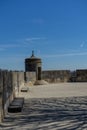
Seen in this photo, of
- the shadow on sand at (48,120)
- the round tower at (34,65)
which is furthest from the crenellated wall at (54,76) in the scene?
the shadow on sand at (48,120)

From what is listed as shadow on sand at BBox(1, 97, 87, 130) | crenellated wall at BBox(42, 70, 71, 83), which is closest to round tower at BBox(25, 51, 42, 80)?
crenellated wall at BBox(42, 70, 71, 83)

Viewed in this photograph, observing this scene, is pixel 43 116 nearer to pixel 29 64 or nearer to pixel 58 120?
pixel 58 120

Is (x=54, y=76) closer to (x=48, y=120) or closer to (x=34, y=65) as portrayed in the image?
(x=34, y=65)

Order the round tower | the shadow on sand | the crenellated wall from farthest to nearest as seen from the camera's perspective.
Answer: the crenellated wall → the round tower → the shadow on sand

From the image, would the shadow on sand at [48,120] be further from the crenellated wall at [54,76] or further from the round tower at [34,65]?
the crenellated wall at [54,76]

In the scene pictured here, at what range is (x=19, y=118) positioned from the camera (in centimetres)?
1012

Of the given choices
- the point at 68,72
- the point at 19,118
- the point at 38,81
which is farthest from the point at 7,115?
the point at 68,72

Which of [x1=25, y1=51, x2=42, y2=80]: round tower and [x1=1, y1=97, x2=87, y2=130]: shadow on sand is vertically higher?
[x1=25, y1=51, x2=42, y2=80]: round tower

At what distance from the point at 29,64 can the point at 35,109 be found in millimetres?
22056

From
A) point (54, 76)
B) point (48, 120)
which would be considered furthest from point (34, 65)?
point (48, 120)

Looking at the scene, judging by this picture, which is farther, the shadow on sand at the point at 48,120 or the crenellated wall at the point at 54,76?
the crenellated wall at the point at 54,76

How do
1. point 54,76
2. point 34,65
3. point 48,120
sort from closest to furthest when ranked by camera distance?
point 48,120
point 34,65
point 54,76

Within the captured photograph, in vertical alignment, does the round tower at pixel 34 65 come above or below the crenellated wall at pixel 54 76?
above

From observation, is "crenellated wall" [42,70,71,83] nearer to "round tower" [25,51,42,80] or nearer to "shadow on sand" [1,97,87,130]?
"round tower" [25,51,42,80]
